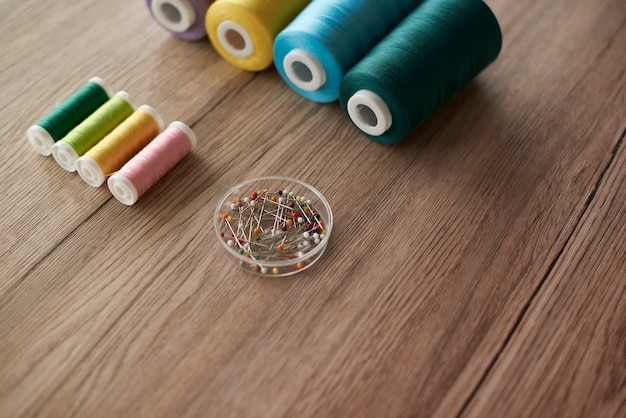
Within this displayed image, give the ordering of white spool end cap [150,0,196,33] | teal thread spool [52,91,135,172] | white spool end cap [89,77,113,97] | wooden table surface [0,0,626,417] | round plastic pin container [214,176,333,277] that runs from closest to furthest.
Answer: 1. wooden table surface [0,0,626,417]
2. round plastic pin container [214,176,333,277]
3. teal thread spool [52,91,135,172]
4. white spool end cap [89,77,113,97]
5. white spool end cap [150,0,196,33]

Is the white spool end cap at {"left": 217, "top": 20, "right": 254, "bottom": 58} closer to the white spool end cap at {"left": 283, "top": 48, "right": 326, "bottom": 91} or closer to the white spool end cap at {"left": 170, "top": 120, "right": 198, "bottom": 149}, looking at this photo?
the white spool end cap at {"left": 283, "top": 48, "right": 326, "bottom": 91}

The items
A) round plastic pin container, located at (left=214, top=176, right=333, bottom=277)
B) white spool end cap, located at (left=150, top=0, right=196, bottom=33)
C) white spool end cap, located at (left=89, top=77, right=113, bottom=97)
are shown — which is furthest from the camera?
white spool end cap, located at (left=150, top=0, right=196, bottom=33)

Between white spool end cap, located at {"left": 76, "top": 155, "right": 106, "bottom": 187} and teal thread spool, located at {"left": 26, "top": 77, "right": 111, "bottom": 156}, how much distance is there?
0.11 m

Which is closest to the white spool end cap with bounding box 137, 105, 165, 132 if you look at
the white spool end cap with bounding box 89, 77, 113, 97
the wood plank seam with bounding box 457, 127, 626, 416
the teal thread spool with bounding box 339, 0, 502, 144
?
the white spool end cap with bounding box 89, 77, 113, 97

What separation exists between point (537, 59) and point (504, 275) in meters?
0.69

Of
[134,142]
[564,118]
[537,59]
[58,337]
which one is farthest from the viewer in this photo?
[537,59]

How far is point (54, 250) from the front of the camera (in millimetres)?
1352

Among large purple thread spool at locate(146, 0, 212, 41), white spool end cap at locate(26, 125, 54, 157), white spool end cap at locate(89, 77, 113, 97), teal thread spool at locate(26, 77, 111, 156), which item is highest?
large purple thread spool at locate(146, 0, 212, 41)

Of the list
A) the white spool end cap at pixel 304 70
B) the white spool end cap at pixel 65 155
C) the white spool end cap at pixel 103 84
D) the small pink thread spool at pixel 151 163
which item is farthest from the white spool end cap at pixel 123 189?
the white spool end cap at pixel 304 70

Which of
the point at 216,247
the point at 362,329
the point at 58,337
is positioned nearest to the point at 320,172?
the point at 216,247

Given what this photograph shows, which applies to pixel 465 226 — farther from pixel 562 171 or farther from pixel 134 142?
pixel 134 142

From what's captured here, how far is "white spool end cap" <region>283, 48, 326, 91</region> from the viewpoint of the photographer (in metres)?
1.50

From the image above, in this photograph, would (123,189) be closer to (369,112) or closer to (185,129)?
(185,129)

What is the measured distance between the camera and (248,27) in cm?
158
